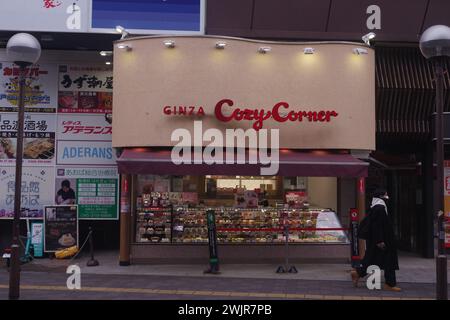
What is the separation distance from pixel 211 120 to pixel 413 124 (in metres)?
5.79

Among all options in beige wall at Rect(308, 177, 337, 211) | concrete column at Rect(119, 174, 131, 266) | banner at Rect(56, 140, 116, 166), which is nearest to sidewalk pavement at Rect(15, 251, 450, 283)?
concrete column at Rect(119, 174, 131, 266)

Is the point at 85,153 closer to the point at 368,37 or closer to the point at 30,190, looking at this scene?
the point at 30,190

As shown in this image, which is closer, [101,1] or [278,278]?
[278,278]

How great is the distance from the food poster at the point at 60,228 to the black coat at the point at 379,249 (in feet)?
25.0

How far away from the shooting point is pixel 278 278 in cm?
1175

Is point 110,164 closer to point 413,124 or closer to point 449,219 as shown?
Result: point 413,124

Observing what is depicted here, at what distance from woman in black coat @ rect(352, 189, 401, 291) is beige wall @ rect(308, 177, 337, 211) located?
400 centimetres

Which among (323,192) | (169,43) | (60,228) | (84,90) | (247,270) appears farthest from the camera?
(84,90)

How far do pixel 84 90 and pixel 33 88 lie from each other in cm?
142

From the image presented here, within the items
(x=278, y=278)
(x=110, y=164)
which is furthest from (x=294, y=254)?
(x=110, y=164)

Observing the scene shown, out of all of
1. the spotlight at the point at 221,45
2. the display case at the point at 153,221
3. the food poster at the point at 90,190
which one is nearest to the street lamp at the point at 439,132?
the spotlight at the point at 221,45

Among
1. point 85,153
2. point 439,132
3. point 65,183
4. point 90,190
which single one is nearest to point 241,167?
point 439,132

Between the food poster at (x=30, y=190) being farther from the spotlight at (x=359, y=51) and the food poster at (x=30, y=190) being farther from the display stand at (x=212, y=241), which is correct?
the spotlight at (x=359, y=51)

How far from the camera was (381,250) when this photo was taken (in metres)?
10.5
